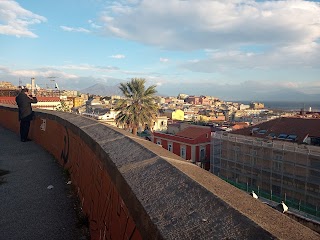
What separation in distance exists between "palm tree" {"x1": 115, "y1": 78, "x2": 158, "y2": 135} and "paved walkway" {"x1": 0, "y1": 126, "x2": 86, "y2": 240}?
753 inches

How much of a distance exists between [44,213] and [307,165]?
21293mm

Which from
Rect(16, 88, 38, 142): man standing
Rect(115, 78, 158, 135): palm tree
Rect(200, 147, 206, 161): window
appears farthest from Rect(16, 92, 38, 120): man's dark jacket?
Rect(200, 147, 206, 161): window

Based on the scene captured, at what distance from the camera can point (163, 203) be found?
1.77 m

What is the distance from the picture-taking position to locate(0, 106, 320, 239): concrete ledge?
137 cm

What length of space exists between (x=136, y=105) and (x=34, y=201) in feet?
73.8

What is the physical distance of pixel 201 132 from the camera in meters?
33.0

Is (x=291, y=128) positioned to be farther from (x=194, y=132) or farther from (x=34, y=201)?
(x=34, y=201)

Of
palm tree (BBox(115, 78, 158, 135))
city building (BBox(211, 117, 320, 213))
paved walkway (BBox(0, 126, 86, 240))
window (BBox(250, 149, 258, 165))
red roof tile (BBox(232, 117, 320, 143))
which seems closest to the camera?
paved walkway (BBox(0, 126, 86, 240))

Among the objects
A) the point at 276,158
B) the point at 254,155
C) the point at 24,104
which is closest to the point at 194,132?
the point at 254,155

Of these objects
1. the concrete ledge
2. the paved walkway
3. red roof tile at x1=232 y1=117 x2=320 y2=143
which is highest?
the concrete ledge

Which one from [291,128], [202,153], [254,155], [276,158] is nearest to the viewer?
[276,158]

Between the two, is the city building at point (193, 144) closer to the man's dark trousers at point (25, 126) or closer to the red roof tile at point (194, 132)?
the red roof tile at point (194, 132)

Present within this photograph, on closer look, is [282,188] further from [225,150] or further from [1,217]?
[1,217]

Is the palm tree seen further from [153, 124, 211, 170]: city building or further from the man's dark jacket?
the man's dark jacket
